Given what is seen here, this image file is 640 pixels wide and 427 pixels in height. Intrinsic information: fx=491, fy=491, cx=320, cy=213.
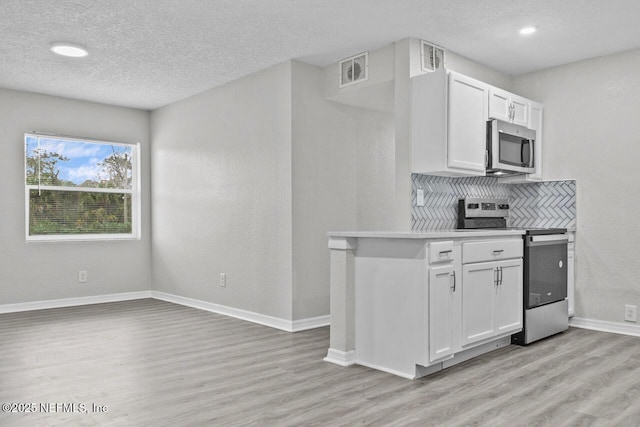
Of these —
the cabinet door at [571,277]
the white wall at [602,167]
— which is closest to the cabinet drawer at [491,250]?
the cabinet door at [571,277]

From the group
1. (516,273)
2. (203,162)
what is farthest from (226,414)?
(203,162)

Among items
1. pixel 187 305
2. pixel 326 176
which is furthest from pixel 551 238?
pixel 187 305

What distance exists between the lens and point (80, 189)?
19.0 feet

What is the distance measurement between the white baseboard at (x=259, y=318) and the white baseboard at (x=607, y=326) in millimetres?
2204

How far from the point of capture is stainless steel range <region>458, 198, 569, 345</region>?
3.66 m

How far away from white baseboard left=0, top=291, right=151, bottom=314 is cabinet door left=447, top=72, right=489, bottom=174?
4303 mm

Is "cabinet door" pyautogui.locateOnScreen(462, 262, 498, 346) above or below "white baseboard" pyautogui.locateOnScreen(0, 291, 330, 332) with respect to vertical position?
above

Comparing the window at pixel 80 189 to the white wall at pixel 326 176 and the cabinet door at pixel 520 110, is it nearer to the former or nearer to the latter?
the white wall at pixel 326 176

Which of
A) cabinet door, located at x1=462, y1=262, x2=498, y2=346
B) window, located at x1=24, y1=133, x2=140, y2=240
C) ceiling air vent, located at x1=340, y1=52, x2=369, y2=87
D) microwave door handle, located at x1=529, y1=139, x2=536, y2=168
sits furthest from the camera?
window, located at x1=24, y1=133, x2=140, y2=240

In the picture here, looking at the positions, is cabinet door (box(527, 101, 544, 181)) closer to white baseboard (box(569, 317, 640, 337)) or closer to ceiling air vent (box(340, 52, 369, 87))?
white baseboard (box(569, 317, 640, 337))

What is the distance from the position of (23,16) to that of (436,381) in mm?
3601

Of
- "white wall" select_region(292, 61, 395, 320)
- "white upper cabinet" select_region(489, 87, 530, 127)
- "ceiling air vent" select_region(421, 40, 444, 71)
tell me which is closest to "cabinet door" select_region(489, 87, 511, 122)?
"white upper cabinet" select_region(489, 87, 530, 127)

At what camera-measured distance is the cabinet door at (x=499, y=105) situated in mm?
4023

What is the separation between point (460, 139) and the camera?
147 inches
